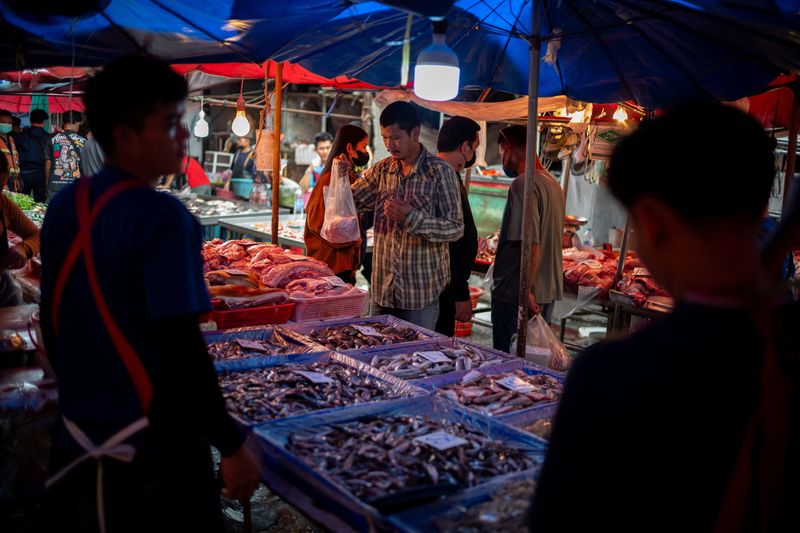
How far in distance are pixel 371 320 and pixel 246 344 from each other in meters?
1.01

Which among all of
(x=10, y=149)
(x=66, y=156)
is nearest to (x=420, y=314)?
(x=66, y=156)

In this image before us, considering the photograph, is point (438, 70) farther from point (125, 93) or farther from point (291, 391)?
point (125, 93)

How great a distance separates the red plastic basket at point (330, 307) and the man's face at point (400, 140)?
105cm

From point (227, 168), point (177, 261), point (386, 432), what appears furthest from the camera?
point (227, 168)

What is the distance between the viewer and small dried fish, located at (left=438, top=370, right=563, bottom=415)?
3158mm

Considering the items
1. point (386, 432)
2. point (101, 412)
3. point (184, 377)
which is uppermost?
point (184, 377)

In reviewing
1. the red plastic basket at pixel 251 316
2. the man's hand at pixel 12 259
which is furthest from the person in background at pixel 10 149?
the red plastic basket at pixel 251 316

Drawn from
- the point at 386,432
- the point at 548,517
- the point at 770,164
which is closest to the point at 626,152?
the point at 770,164

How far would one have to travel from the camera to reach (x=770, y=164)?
1232 mm

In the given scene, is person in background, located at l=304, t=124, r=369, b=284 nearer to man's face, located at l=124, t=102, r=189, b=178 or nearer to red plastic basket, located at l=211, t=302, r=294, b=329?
red plastic basket, located at l=211, t=302, r=294, b=329

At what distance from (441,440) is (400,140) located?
259 centimetres

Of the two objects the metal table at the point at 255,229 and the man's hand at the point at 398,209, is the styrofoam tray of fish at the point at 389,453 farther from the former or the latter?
the metal table at the point at 255,229

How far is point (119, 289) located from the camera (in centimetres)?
181

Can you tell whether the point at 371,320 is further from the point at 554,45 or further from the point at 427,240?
the point at 554,45
